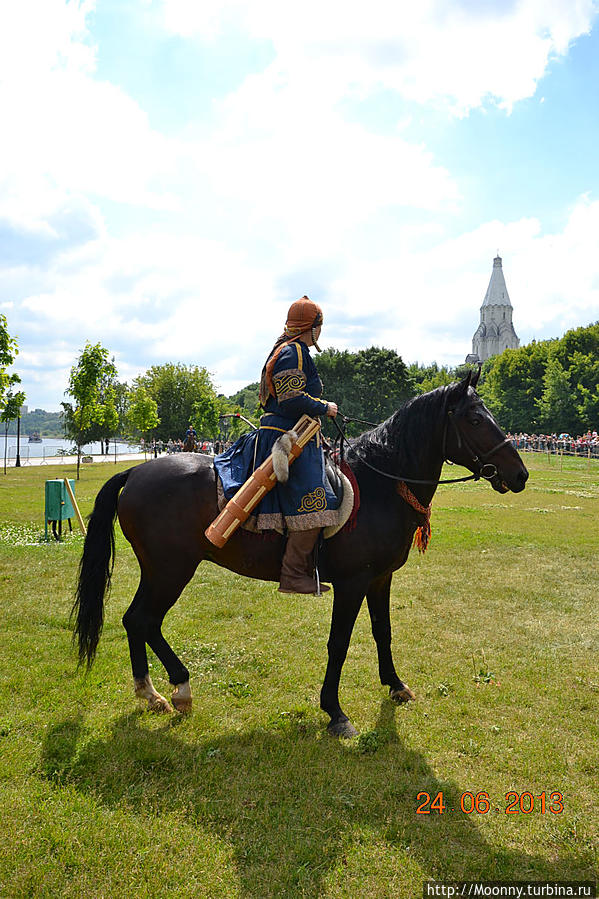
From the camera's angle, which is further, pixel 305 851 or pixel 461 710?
pixel 461 710

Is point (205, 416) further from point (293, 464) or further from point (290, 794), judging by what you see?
point (290, 794)

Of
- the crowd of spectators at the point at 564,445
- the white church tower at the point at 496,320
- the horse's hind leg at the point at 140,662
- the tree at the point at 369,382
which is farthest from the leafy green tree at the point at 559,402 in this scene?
the white church tower at the point at 496,320

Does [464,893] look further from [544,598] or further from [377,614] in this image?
[544,598]

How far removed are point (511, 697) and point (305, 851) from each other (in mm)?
2770

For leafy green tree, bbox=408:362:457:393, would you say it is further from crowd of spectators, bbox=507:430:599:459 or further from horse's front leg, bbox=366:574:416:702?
horse's front leg, bbox=366:574:416:702

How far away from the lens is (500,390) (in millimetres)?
65562

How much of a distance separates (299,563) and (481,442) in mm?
1887

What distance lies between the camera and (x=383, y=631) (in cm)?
522

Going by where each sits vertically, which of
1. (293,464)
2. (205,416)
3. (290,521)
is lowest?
(290,521)

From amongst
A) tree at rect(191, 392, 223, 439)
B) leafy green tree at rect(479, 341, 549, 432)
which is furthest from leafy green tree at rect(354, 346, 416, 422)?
tree at rect(191, 392, 223, 439)

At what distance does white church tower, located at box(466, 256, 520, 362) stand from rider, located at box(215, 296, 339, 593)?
5661 inches

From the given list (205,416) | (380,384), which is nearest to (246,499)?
(205,416)

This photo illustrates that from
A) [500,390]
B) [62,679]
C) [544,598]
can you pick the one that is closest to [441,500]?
[544,598]

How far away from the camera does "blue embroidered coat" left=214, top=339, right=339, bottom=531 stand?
4.43 metres
